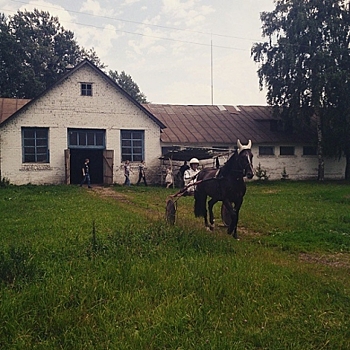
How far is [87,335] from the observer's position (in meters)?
4.14

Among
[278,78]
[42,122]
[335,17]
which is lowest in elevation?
[42,122]

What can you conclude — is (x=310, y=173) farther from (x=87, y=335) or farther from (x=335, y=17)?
(x=87, y=335)

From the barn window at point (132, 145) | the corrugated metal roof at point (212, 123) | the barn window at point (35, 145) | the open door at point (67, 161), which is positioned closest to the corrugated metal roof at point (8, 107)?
the corrugated metal roof at point (212, 123)

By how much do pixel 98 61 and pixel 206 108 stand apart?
874 inches

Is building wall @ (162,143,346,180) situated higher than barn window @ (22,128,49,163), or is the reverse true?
barn window @ (22,128,49,163)

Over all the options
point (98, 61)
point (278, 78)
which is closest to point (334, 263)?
point (278, 78)

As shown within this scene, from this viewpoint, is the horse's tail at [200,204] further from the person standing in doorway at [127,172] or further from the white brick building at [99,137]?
the person standing in doorway at [127,172]

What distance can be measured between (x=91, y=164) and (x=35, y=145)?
4.60m

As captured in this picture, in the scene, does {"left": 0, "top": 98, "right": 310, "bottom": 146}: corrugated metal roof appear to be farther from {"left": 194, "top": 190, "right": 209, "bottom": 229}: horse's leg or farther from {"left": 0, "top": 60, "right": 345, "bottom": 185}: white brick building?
{"left": 194, "top": 190, "right": 209, "bottom": 229}: horse's leg

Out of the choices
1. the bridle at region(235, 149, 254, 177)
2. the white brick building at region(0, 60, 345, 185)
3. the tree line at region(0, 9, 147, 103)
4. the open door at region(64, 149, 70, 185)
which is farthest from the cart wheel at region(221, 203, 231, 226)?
the tree line at region(0, 9, 147, 103)

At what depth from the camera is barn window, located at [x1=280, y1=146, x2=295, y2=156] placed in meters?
29.7

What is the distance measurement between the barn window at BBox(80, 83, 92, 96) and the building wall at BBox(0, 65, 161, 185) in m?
0.20

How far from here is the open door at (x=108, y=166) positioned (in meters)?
25.1

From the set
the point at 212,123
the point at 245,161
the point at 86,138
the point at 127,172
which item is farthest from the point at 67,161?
the point at 245,161
